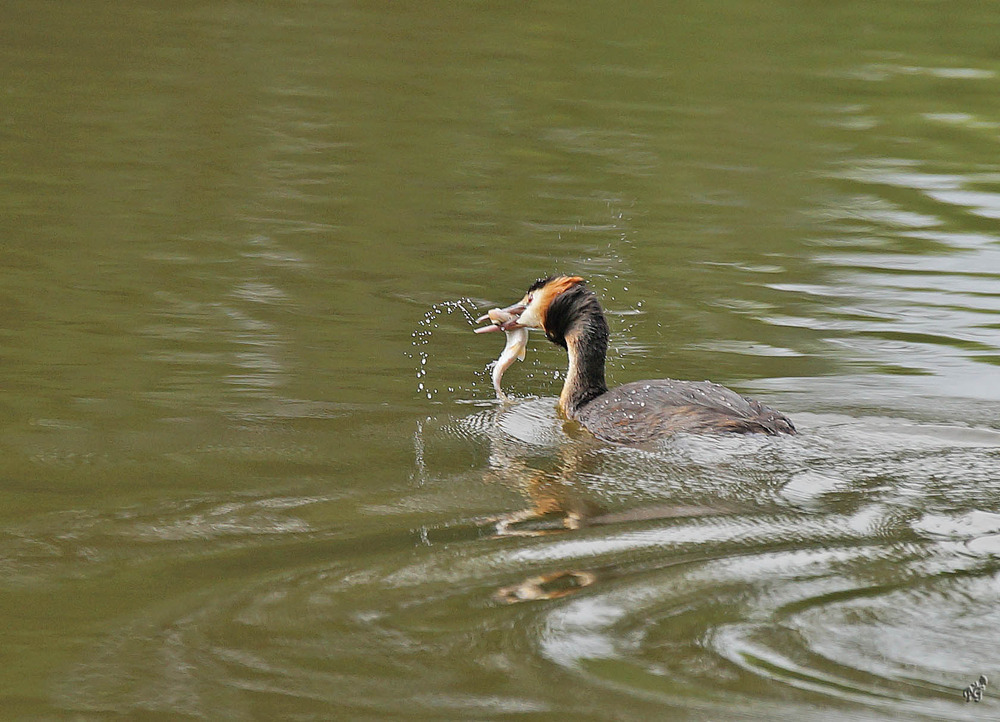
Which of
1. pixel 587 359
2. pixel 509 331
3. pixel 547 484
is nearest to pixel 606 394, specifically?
pixel 587 359

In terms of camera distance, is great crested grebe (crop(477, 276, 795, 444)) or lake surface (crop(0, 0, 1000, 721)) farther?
great crested grebe (crop(477, 276, 795, 444))

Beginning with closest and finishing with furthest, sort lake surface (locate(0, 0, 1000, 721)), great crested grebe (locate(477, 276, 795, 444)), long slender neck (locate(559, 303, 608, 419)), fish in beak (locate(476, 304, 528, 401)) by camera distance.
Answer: lake surface (locate(0, 0, 1000, 721)) < great crested grebe (locate(477, 276, 795, 444)) < long slender neck (locate(559, 303, 608, 419)) < fish in beak (locate(476, 304, 528, 401))

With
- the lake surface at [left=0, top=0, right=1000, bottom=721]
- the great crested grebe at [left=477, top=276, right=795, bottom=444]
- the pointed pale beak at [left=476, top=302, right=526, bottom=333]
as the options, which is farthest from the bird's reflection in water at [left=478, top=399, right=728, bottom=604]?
the pointed pale beak at [left=476, top=302, right=526, bottom=333]

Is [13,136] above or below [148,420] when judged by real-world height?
above

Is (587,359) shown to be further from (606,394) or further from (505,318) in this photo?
(505,318)

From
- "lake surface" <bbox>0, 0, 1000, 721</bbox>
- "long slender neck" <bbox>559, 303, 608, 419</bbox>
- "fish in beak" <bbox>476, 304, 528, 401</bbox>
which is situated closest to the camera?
"lake surface" <bbox>0, 0, 1000, 721</bbox>

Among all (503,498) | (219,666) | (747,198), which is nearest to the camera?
(219,666)

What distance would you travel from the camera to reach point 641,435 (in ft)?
27.8

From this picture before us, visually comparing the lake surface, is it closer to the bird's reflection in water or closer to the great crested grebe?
the bird's reflection in water

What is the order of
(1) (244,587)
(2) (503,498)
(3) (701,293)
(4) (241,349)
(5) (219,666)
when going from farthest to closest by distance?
(3) (701,293)
(4) (241,349)
(2) (503,498)
(1) (244,587)
(5) (219,666)

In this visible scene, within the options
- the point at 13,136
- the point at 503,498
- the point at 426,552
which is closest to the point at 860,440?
the point at 503,498

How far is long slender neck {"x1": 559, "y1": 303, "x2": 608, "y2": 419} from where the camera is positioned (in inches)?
364

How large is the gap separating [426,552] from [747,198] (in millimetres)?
9013

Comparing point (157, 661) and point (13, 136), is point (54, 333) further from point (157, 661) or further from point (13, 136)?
point (13, 136)
